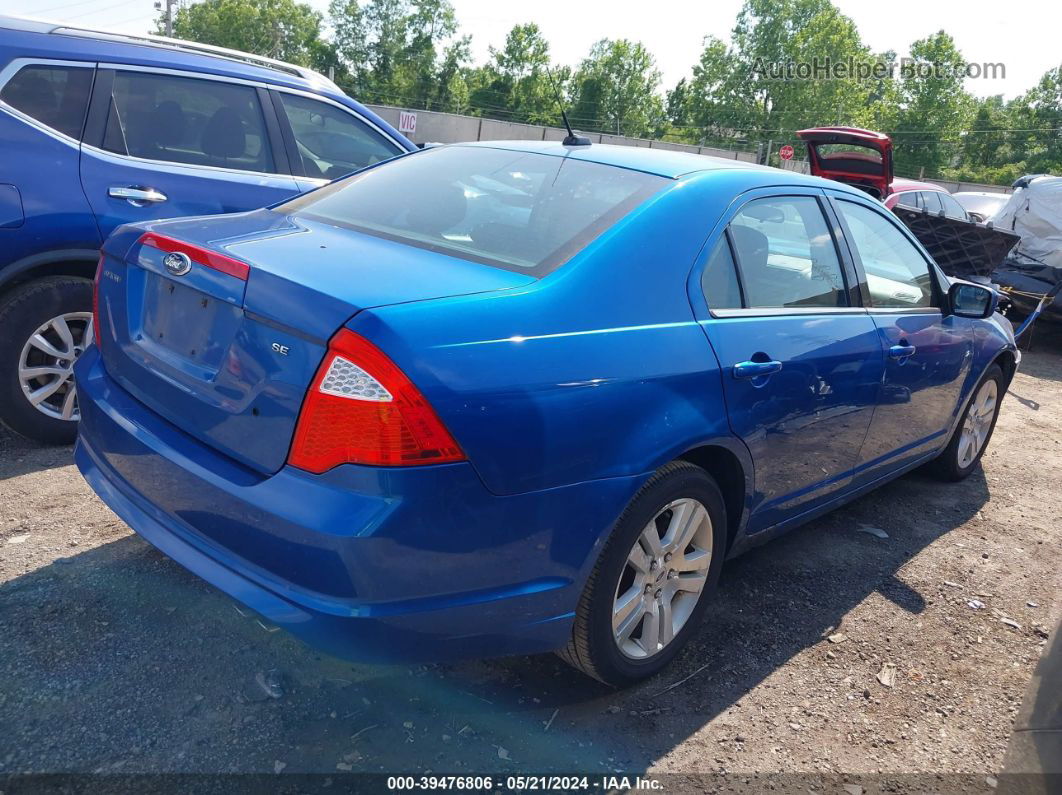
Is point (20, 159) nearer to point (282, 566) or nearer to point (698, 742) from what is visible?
point (282, 566)

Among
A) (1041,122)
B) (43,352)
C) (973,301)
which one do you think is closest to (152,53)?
(43,352)

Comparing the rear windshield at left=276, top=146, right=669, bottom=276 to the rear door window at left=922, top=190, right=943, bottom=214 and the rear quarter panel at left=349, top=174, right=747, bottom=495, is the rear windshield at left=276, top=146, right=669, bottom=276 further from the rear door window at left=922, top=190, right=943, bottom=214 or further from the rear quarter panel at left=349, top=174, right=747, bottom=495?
the rear door window at left=922, top=190, right=943, bottom=214

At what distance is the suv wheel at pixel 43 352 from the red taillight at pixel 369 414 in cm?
238

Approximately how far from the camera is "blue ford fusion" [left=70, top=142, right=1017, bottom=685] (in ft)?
6.60

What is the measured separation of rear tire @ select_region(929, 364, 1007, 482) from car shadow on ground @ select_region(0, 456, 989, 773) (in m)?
2.02

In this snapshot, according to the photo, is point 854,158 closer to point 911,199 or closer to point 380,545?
point 911,199

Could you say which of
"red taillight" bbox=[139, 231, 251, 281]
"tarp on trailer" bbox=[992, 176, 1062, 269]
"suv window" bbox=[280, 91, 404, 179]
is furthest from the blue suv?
"tarp on trailer" bbox=[992, 176, 1062, 269]

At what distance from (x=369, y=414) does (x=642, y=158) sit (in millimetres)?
1640

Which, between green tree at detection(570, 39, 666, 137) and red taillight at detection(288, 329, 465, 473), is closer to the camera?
red taillight at detection(288, 329, 465, 473)

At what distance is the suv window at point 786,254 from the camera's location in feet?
9.78

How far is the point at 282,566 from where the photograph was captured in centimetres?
207

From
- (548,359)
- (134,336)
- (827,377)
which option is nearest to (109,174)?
(134,336)

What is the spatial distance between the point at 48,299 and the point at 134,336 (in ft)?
5.70

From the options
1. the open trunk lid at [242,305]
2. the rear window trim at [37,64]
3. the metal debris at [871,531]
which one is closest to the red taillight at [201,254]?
the open trunk lid at [242,305]
